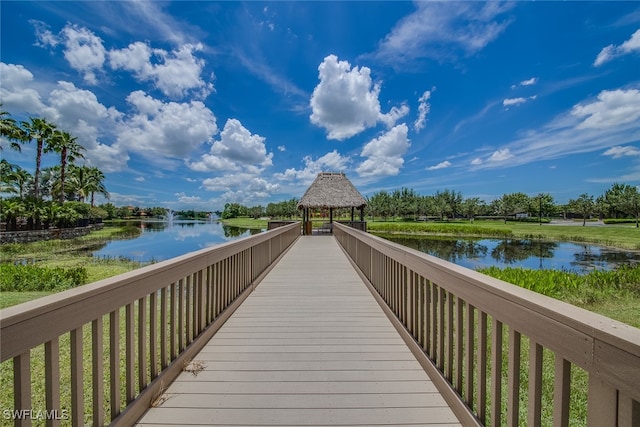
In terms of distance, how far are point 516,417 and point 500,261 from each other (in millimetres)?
16505

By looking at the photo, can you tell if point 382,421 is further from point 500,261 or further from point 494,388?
point 500,261

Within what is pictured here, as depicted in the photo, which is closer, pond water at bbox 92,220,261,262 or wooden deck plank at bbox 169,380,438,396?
wooden deck plank at bbox 169,380,438,396

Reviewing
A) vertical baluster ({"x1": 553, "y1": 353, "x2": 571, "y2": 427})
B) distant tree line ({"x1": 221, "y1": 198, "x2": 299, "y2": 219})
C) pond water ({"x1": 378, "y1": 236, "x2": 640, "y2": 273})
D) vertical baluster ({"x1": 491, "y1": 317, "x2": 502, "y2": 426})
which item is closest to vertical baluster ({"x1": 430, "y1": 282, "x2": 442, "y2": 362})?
vertical baluster ({"x1": 491, "y1": 317, "x2": 502, "y2": 426})

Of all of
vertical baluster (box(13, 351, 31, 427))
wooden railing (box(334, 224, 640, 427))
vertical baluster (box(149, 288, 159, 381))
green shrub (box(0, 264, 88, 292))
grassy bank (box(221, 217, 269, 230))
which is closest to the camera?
wooden railing (box(334, 224, 640, 427))

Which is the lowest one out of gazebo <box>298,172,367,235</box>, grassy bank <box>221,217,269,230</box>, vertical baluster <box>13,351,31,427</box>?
grassy bank <box>221,217,269,230</box>

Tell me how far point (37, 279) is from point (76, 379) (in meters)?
9.46

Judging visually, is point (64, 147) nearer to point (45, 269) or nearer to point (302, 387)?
point (45, 269)

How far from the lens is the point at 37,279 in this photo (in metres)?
7.87

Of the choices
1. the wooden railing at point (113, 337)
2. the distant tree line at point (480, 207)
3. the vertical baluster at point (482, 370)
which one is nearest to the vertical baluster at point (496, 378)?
the vertical baluster at point (482, 370)

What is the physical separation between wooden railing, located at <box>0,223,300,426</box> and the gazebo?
14.0 metres

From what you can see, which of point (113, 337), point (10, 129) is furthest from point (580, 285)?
point (10, 129)

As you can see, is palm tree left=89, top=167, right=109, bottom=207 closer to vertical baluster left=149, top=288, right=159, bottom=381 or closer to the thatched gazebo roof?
the thatched gazebo roof

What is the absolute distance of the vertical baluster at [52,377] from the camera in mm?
1147

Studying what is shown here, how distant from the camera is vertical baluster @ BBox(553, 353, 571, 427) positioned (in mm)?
1057
